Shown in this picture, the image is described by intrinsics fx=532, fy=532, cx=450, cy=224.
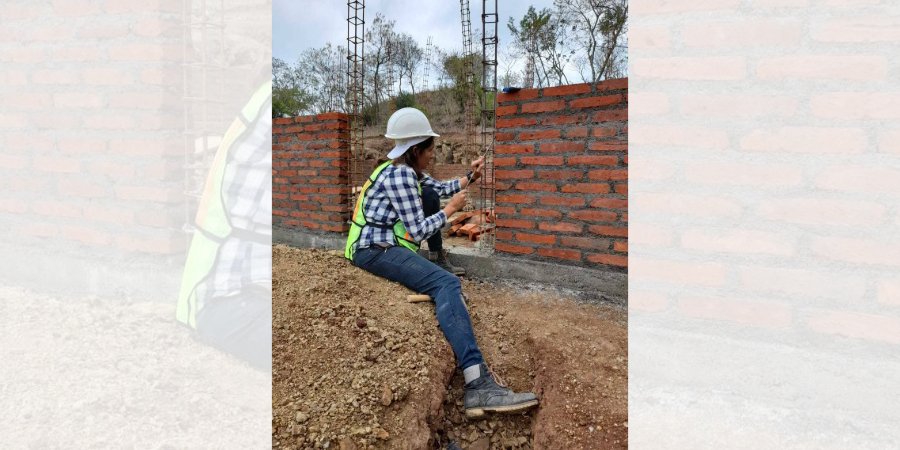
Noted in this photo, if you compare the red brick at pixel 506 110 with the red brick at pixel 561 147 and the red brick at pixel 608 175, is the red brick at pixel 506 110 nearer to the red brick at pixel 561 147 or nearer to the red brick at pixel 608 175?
the red brick at pixel 561 147

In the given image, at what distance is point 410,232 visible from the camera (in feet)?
9.81

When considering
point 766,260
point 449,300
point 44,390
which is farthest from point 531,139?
point 44,390

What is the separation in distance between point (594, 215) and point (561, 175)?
319 mm

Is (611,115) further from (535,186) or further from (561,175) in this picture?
(535,186)

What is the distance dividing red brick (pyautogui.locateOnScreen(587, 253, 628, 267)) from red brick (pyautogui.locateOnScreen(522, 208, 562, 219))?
1.07 feet

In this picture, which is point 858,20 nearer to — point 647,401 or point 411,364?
point 647,401

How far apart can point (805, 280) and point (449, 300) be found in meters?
1.53

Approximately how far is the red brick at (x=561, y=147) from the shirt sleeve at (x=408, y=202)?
0.80 metres

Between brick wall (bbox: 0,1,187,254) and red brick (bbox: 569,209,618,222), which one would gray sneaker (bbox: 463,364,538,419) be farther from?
brick wall (bbox: 0,1,187,254)

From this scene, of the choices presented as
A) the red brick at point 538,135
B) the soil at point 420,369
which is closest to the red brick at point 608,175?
the red brick at point 538,135

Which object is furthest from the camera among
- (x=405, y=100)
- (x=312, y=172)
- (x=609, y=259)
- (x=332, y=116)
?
(x=405, y=100)

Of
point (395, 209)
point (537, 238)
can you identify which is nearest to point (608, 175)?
point (537, 238)

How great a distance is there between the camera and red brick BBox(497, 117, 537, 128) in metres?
3.33

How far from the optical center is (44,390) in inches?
81.4
